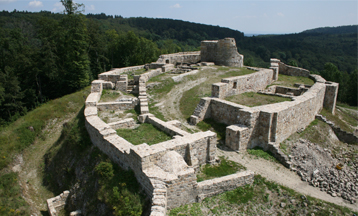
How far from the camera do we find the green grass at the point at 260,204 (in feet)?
30.9

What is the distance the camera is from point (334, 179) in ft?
42.5

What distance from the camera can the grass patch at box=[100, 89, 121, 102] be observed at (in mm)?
20222

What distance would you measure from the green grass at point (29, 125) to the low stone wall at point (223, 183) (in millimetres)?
15851

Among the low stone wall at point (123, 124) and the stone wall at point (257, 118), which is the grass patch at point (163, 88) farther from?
the low stone wall at point (123, 124)

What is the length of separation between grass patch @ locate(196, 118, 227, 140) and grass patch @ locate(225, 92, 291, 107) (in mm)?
2723

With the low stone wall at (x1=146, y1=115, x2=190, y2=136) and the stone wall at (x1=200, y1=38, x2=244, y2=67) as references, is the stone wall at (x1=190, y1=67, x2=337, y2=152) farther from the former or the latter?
the stone wall at (x1=200, y1=38, x2=244, y2=67)

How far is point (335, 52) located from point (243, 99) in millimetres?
112102

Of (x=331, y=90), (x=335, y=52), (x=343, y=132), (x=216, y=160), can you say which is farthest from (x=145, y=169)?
(x=335, y=52)

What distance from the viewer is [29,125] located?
72.0 feet

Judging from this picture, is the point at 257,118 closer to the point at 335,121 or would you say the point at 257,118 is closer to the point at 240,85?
the point at 240,85

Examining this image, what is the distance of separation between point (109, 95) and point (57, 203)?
33.3 ft

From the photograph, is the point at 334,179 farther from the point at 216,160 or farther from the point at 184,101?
the point at 184,101

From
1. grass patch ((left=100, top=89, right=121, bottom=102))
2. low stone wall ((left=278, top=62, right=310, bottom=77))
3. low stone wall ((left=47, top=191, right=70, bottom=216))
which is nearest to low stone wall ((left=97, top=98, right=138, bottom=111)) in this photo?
grass patch ((left=100, top=89, right=121, bottom=102))

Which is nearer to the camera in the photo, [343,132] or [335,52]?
[343,132]
